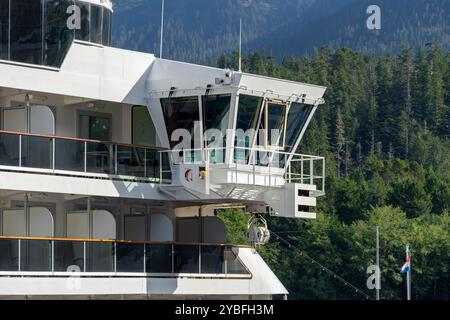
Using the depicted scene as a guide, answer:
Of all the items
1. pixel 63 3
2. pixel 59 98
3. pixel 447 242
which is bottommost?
pixel 447 242

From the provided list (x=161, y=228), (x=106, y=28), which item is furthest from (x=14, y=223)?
(x=106, y=28)

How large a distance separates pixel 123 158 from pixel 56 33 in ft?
10.8

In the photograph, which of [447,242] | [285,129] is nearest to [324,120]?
[447,242]

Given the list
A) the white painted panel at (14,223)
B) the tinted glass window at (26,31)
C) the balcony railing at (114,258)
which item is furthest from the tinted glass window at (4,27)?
the balcony railing at (114,258)

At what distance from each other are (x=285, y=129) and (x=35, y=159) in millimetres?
6776

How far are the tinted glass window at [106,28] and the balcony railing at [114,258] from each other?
Result: 4900 millimetres

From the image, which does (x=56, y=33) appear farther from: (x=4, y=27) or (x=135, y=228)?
A: (x=135, y=228)

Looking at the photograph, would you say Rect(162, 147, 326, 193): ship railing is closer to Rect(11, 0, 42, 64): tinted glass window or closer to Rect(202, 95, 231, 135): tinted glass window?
Rect(202, 95, 231, 135): tinted glass window

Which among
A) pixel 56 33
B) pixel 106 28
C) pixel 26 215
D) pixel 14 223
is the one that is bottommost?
pixel 14 223

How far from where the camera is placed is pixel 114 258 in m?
30.5

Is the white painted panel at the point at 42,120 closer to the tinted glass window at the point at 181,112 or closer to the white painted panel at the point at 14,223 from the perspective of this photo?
the white painted panel at the point at 14,223

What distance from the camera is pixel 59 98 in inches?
1252

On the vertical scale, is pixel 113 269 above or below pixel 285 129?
below
